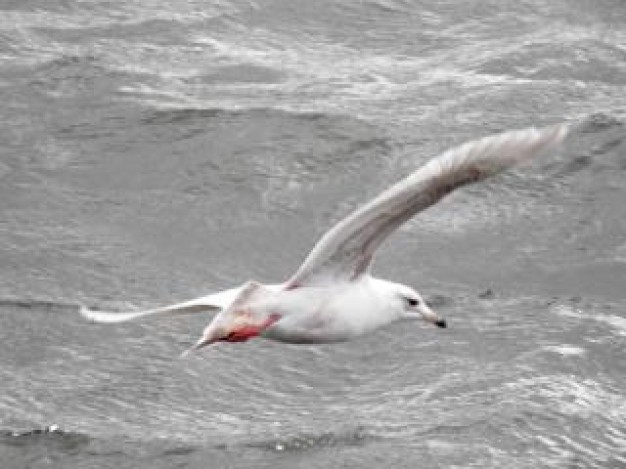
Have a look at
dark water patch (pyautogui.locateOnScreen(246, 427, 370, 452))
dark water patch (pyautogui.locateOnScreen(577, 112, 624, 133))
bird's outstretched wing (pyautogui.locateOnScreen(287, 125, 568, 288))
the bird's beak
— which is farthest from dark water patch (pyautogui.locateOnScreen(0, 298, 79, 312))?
dark water patch (pyautogui.locateOnScreen(577, 112, 624, 133))

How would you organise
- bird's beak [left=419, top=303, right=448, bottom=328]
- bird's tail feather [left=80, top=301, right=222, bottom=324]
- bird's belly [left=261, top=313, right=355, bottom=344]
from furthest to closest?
bird's beak [left=419, top=303, right=448, bottom=328]
bird's belly [left=261, top=313, right=355, bottom=344]
bird's tail feather [left=80, top=301, right=222, bottom=324]

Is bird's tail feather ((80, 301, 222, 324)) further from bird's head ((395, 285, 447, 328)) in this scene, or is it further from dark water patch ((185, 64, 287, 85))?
dark water patch ((185, 64, 287, 85))

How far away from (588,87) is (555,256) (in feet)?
8.62

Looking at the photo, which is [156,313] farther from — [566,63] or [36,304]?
[566,63]

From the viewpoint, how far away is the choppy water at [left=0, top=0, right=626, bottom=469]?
12109 millimetres

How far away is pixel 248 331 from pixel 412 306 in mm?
1195

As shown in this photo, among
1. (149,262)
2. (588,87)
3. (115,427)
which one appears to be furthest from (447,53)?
(115,427)

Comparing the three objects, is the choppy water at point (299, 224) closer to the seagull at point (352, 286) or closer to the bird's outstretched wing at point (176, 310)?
the seagull at point (352, 286)

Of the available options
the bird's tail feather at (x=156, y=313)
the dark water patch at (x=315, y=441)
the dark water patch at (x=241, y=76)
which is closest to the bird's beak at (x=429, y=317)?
the dark water patch at (x=315, y=441)

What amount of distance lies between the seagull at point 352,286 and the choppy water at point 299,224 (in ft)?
4.92

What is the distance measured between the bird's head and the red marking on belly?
2.81ft

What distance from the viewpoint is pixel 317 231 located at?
14375 mm

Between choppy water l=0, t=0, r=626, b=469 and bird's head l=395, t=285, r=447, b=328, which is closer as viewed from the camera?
bird's head l=395, t=285, r=447, b=328

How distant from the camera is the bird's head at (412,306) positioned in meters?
10.7
